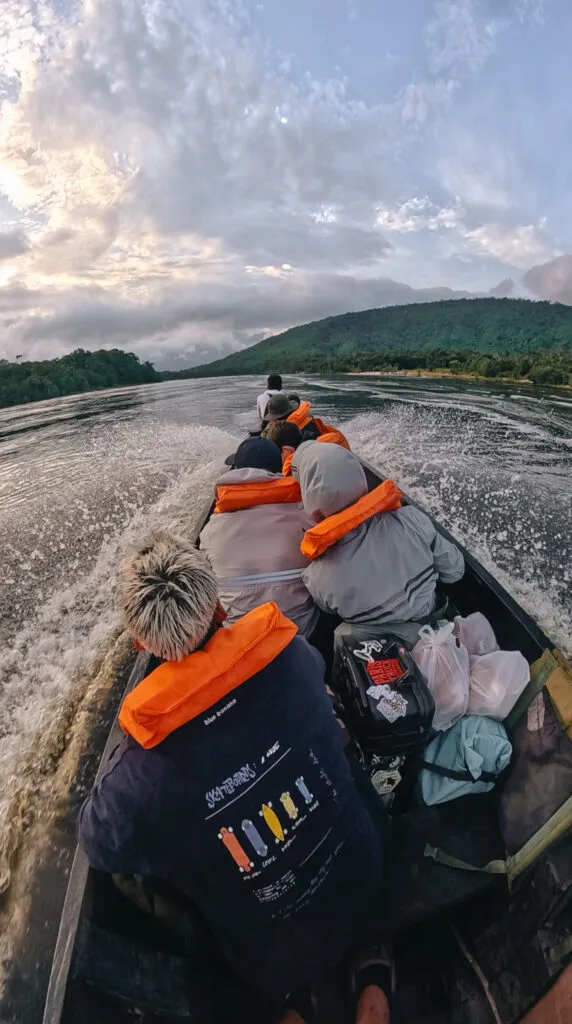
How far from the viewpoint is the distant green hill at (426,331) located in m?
134

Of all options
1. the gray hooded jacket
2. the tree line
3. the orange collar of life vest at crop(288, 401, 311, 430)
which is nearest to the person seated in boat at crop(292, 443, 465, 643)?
the gray hooded jacket

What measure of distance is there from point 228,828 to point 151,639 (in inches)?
21.1

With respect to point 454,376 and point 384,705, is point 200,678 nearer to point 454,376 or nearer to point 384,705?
point 384,705

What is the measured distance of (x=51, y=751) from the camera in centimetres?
320

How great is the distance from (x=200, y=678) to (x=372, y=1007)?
1.40 meters

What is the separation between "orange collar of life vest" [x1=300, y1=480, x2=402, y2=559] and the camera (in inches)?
95.7

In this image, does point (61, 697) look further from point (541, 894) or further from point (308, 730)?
point (541, 894)

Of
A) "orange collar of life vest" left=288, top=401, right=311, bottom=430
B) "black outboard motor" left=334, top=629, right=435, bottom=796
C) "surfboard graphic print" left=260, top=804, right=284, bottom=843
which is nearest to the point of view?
"surfboard graphic print" left=260, top=804, right=284, bottom=843

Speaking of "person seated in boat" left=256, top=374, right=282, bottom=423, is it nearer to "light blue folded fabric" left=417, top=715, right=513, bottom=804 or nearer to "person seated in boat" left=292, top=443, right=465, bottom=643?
"person seated in boat" left=292, top=443, right=465, bottom=643

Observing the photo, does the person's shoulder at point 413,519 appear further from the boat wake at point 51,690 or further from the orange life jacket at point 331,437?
the boat wake at point 51,690

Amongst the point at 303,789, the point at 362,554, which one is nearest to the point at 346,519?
the point at 362,554

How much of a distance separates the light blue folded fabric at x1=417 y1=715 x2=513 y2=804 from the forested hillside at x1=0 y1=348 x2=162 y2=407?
49.1 meters

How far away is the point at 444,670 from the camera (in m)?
2.25

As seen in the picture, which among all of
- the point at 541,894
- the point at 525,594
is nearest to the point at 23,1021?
the point at 541,894
